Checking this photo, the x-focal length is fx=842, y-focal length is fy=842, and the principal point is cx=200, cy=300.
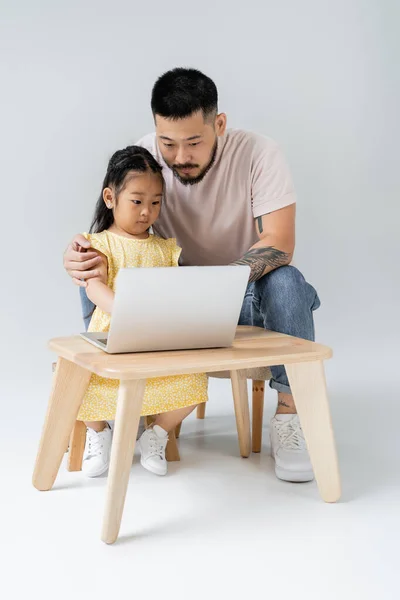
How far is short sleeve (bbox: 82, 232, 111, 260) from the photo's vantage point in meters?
2.28

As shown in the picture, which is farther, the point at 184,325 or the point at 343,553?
the point at 184,325

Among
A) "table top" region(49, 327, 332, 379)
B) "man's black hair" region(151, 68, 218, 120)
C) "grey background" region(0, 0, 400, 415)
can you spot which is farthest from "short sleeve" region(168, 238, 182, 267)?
"grey background" region(0, 0, 400, 415)

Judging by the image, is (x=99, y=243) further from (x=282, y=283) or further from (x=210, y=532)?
(x=210, y=532)

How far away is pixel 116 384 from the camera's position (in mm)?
2109

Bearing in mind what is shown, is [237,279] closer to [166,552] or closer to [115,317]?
[115,317]

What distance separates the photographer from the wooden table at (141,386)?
1.67 metres

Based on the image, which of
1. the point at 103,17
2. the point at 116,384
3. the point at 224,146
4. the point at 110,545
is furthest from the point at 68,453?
the point at 103,17

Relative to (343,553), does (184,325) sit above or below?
above

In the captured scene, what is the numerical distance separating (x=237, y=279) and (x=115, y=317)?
28 cm

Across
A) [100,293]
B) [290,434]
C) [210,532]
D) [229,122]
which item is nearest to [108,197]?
[100,293]

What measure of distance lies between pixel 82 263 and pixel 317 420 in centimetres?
74

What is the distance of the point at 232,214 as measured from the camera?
2520mm

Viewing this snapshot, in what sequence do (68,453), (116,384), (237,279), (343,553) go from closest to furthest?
(343,553), (237,279), (116,384), (68,453)

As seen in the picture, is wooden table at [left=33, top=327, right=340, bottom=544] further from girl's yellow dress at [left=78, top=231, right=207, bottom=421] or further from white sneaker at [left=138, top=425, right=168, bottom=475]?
white sneaker at [left=138, top=425, right=168, bottom=475]
